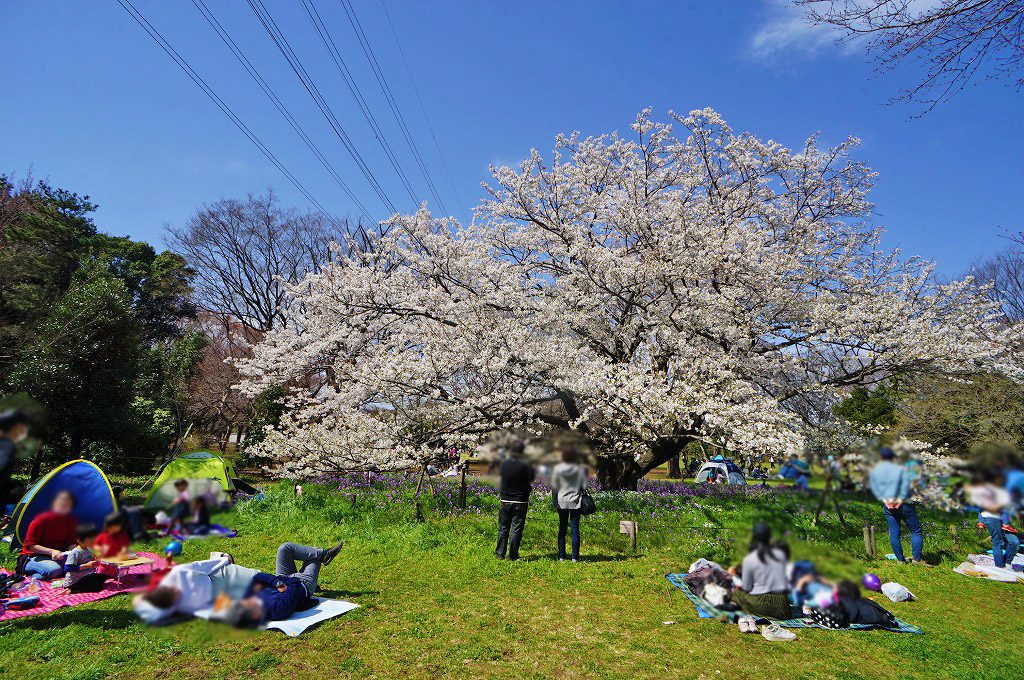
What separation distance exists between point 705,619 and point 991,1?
6.76m

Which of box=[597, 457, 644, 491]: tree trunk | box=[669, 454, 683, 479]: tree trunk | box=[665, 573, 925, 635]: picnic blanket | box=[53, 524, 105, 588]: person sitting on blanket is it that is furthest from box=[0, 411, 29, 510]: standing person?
box=[669, 454, 683, 479]: tree trunk

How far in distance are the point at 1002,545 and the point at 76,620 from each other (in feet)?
A: 44.2

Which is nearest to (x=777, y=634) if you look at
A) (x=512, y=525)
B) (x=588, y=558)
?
(x=588, y=558)

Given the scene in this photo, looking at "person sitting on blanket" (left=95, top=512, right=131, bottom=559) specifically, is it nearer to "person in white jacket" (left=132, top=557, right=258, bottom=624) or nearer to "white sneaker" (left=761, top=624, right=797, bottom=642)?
"person in white jacket" (left=132, top=557, right=258, bottom=624)

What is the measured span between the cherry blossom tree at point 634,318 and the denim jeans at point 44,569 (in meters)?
4.63

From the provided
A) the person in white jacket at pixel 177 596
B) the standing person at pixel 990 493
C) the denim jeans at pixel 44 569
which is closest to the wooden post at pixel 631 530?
the standing person at pixel 990 493

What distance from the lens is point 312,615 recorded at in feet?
19.2

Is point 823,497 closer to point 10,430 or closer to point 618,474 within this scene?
point 10,430

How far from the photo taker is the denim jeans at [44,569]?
6.56 metres

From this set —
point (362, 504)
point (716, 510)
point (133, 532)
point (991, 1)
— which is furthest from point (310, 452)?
point (991, 1)

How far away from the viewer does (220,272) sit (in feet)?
87.7

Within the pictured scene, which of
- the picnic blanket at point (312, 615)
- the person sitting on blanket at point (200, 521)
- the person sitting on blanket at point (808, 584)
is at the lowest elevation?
the picnic blanket at point (312, 615)

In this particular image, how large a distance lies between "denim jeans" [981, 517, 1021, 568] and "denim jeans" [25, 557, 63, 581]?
13.8 meters

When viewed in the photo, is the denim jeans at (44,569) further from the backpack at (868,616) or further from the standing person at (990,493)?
the backpack at (868,616)
